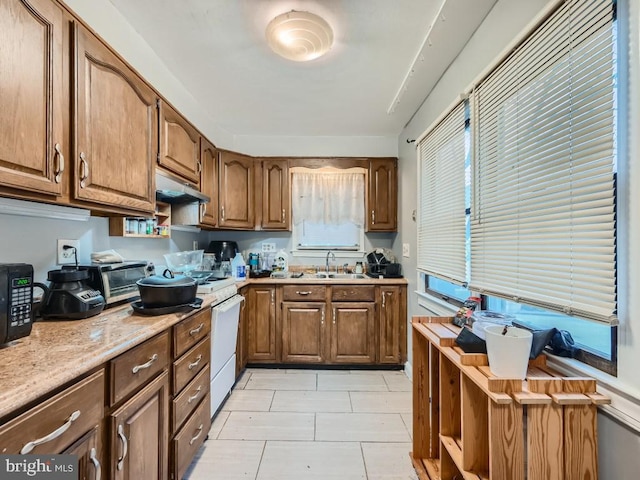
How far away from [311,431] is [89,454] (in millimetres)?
1363

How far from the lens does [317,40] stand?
158 cm

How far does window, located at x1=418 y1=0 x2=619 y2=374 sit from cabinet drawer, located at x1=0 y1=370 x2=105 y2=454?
5.01ft

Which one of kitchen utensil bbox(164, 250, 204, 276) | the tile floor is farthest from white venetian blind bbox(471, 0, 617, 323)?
kitchen utensil bbox(164, 250, 204, 276)

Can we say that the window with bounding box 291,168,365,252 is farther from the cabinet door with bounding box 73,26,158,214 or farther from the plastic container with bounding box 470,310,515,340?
the plastic container with bounding box 470,310,515,340

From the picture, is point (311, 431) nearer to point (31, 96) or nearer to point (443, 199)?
point (443, 199)

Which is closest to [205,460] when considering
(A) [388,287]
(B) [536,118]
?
(A) [388,287]

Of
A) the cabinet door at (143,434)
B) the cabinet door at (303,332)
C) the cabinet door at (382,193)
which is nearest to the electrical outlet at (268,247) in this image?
the cabinet door at (303,332)

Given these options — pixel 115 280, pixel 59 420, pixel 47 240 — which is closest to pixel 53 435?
pixel 59 420

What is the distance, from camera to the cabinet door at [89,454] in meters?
0.83

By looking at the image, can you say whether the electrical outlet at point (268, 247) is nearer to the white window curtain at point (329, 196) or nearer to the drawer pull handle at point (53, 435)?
the white window curtain at point (329, 196)

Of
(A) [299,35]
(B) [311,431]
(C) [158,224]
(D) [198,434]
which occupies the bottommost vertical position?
(B) [311,431]

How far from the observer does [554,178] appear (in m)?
1.00

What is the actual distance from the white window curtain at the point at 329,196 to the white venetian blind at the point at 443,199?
99 cm

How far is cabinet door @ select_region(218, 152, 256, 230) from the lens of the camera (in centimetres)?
289
